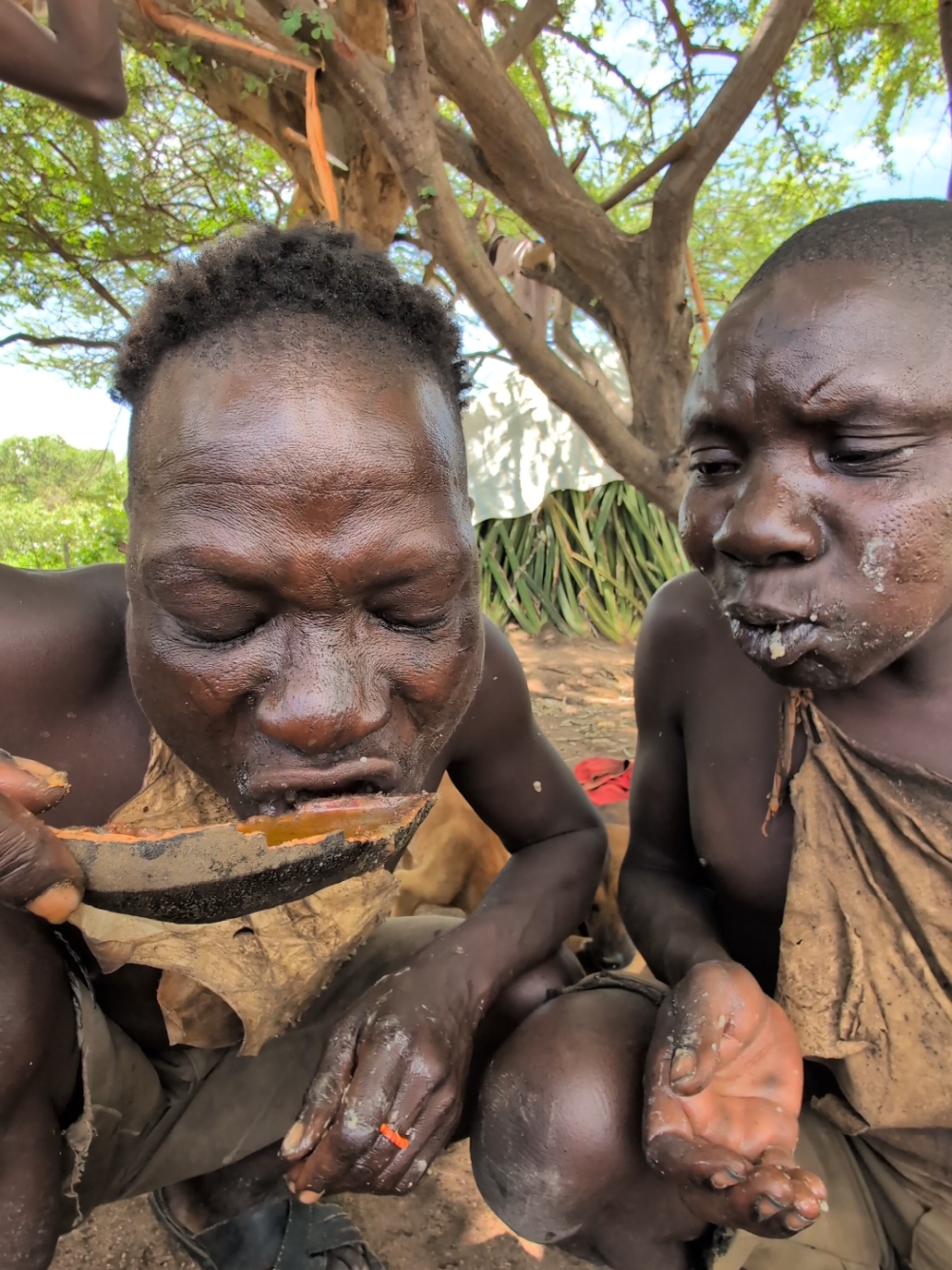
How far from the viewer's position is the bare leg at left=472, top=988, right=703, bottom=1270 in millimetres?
1330

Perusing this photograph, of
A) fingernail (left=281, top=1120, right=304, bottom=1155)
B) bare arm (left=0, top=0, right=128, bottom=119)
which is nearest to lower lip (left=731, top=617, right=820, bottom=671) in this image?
fingernail (left=281, top=1120, right=304, bottom=1155)

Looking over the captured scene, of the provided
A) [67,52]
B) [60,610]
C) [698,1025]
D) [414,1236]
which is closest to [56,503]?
[67,52]

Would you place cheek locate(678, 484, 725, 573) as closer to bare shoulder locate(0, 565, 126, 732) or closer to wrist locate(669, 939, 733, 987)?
wrist locate(669, 939, 733, 987)

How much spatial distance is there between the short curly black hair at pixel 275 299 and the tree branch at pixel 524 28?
3753 millimetres

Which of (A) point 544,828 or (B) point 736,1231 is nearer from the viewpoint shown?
(B) point 736,1231

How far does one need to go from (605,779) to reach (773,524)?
2.66m

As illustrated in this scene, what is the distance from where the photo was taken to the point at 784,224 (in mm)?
10469

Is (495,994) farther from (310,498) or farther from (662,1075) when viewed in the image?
(310,498)

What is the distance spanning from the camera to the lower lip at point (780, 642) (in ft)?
4.27

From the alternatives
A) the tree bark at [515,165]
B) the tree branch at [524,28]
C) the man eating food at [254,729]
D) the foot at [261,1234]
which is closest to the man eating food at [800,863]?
the man eating food at [254,729]

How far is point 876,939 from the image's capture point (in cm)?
146

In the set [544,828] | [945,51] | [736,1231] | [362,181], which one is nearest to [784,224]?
[362,181]

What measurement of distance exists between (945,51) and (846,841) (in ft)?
7.53

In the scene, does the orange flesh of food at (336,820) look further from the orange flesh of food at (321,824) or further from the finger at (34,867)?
the finger at (34,867)
